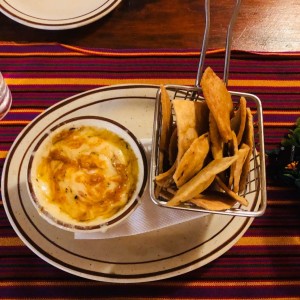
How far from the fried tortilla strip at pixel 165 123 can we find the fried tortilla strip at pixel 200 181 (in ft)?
0.38

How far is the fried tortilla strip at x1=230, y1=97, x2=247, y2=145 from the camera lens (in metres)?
0.80

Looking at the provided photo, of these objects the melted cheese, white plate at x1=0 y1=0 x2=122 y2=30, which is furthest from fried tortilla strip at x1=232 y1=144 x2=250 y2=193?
white plate at x1=0 y1=0 x2=122 y2=30

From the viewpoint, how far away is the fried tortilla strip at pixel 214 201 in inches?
30.4

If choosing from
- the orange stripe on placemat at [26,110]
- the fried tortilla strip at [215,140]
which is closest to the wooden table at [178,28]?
the orange stripe on placemat at [26,110]

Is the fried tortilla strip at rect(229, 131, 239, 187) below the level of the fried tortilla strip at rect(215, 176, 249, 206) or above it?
above

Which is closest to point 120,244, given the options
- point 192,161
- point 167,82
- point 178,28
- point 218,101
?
point 192,161

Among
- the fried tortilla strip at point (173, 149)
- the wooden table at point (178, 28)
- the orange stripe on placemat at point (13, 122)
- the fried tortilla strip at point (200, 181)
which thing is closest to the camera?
the fried tortilla strip at point (200, 181)

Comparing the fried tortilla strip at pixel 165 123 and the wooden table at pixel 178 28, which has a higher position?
the wooden table at pixel 178 28

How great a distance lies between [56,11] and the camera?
121cm

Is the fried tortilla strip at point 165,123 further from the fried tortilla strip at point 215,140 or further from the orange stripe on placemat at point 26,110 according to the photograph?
the orange stripe on placemat at point 26,110

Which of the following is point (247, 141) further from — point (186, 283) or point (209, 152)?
point (186, 283)

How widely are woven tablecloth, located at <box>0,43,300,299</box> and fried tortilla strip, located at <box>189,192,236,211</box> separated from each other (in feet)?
0.62

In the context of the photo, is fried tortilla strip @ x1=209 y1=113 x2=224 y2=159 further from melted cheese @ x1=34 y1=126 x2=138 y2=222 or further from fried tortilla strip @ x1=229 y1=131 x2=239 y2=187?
melted cheese @ x1=34 y1=126 x2=138 y2=222

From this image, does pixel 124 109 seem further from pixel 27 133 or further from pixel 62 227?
pixel 62 227
